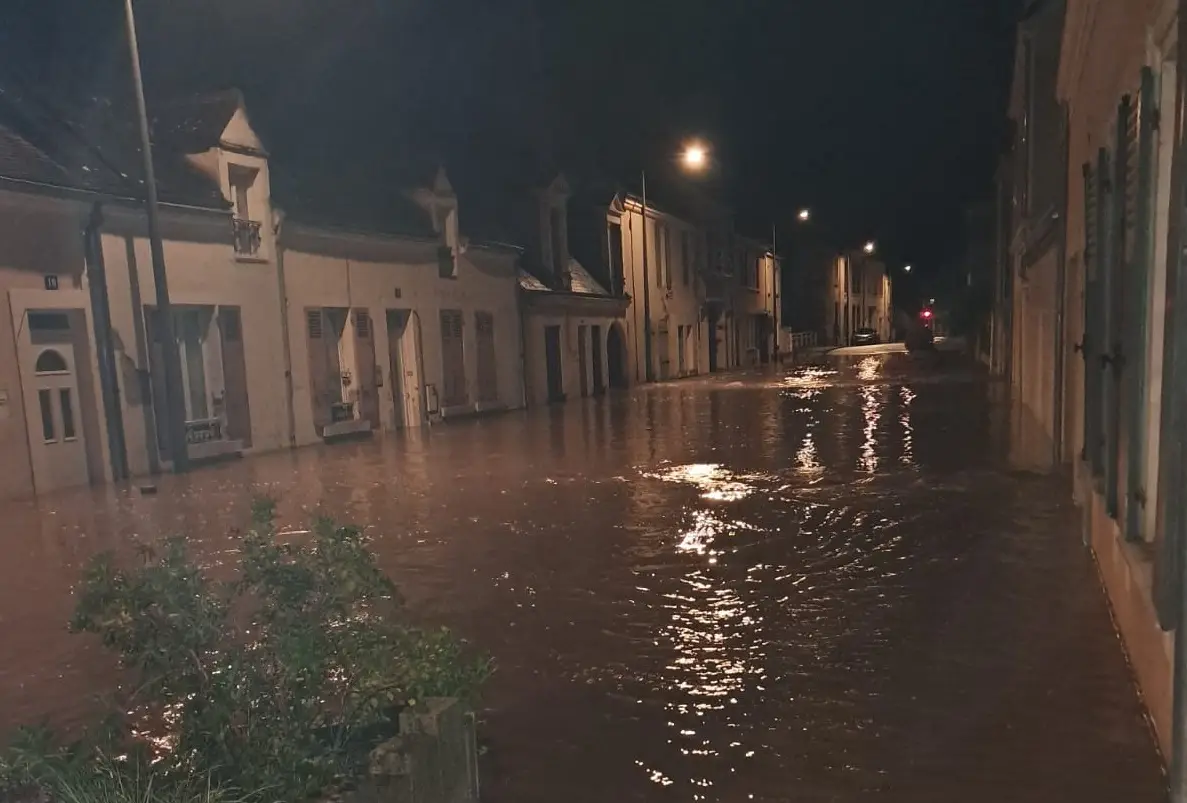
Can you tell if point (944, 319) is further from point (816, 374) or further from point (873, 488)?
point (873, 488)

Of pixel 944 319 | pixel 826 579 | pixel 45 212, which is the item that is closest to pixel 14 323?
pixel 45 212

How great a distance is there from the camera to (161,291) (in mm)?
13156

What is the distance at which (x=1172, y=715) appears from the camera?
144 inches

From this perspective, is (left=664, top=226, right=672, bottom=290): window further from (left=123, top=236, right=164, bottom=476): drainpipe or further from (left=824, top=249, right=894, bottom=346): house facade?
(left=824, top=249, right=894, bottom=346): house facade

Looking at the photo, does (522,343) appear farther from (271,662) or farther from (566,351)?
(271,662)

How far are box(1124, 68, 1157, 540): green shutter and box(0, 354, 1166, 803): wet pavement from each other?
1.09 meters

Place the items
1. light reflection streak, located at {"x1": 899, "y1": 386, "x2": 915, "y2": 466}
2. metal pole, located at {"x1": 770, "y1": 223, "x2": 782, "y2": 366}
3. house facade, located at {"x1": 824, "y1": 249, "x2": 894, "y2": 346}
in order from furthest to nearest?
1. house facade, located at {"x1": 824, "y1": 249, "x2": 894, "y2": 346}
2. metal pole, located at {"x1": 770, "y1": 223, "x2": 782, "y2": 366}
3. light reflection streak, located at {"x1": 899, "y1": 386, "x2": 915, "y2": 466}

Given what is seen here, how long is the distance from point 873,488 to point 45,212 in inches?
473

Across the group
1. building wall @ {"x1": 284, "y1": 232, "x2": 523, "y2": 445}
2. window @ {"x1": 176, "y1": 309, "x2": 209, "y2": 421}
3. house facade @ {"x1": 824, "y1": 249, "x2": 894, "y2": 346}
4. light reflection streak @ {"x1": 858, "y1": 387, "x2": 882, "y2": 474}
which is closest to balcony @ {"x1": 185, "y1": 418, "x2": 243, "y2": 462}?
window @ {"x1": 176, "y1": 309, "x2": 209, "y2": 421}

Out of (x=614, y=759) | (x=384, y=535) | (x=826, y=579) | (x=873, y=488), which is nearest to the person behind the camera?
(x=614, y=759)

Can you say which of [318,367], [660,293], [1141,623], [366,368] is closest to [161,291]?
[318,367]

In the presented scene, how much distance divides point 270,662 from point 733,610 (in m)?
3.84

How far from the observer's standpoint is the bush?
3156mm

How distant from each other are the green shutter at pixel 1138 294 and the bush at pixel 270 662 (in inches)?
134
